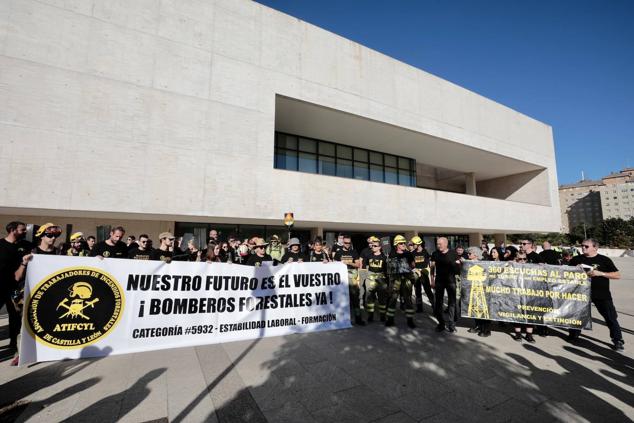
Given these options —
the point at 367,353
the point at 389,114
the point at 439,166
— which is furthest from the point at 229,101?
the point at 439,166

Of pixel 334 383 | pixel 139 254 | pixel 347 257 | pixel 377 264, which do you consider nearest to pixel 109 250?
pixel 139 254

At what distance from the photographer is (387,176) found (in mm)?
17969

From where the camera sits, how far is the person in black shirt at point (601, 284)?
4.79 metres

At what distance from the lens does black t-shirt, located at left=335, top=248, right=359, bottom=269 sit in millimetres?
6602

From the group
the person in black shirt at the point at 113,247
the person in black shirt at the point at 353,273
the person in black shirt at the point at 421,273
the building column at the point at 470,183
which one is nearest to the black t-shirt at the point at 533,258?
the person in black shirt at the point at 421,273

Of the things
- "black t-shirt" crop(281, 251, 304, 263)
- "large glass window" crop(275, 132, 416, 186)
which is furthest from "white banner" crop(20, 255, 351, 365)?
"large glass window" crop(275, 132, 416, 186)

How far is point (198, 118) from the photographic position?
995 centimetres

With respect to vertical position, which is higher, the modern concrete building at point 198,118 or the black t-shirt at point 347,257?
the modern concrete building at point 198,118

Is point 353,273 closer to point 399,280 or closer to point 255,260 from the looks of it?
point 399,280

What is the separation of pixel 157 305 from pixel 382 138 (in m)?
13.9

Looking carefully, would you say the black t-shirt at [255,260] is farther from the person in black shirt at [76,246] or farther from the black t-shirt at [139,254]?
the person in black shirt at [76,246]

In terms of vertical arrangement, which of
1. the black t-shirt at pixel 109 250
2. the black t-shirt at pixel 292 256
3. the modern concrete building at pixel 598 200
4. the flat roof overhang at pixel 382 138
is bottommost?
the black t-shirt at pixel 292 256

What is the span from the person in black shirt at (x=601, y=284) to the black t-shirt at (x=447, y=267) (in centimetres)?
218

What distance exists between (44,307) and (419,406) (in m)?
5.04
